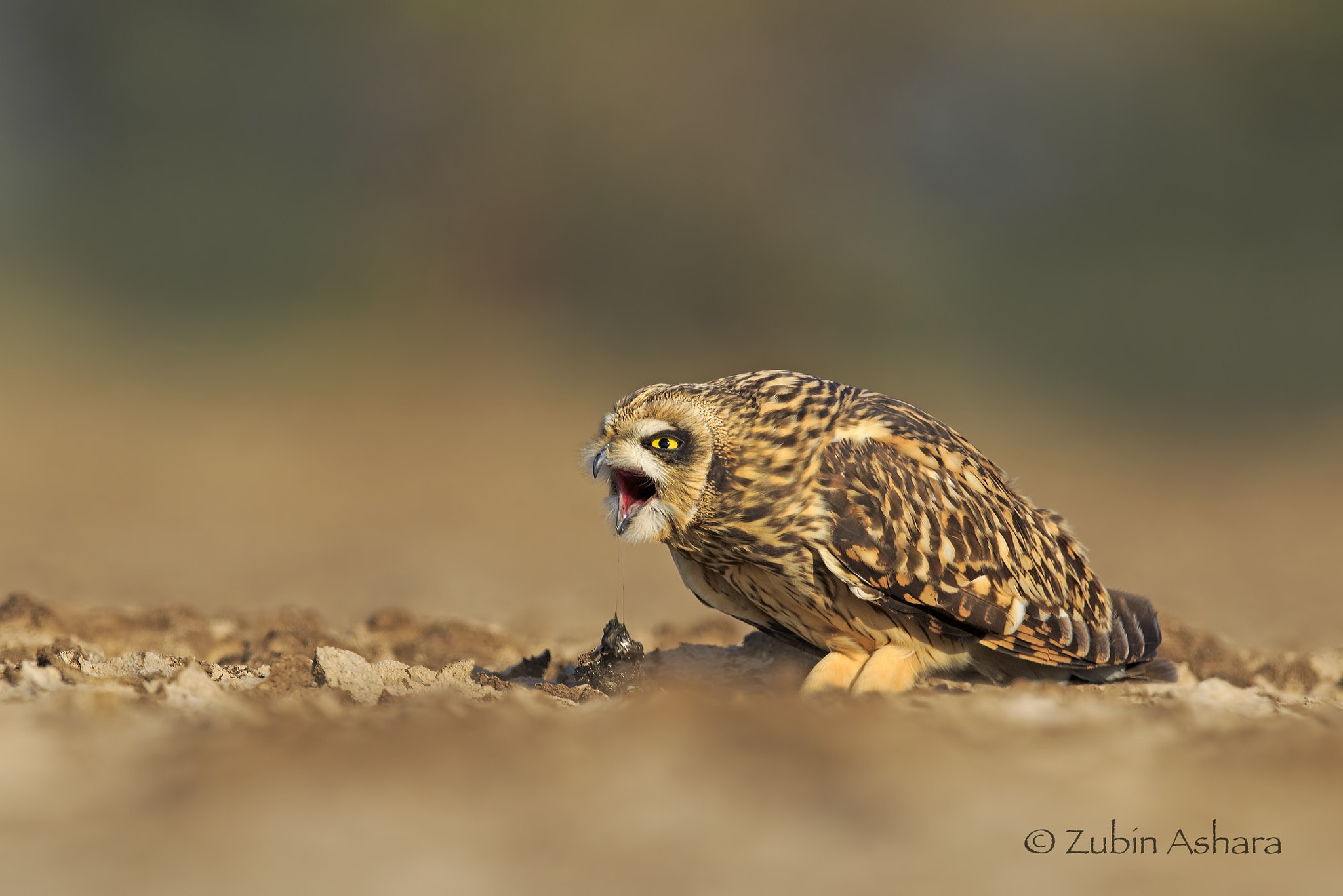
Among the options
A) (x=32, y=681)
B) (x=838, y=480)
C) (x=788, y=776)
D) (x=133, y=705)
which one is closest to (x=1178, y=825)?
(x=788, y=776)

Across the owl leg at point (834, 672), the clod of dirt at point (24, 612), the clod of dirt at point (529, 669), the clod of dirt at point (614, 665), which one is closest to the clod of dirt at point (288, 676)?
the clod of dirt at point (529, 669)

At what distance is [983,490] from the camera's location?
4.74 meters

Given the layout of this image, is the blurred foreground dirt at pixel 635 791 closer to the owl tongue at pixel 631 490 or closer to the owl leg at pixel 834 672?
the owl leg at pixel 834 672

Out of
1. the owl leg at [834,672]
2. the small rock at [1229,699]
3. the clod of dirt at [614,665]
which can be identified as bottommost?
the clod of dirt at [614,665]

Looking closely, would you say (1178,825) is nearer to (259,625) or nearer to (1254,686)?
(1254,686)

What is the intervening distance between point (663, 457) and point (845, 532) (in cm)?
74

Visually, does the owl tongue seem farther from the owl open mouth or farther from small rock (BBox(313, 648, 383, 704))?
small rock (BBox(313, 648, 383, 704))

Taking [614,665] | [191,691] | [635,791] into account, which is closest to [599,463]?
[614,665]

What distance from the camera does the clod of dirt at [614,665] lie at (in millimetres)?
4719

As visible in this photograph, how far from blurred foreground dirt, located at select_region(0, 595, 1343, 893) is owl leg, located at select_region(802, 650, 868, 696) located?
0.48 m

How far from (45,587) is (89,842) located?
615cm

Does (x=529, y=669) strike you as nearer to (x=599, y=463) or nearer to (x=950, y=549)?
(x=599, y=463)

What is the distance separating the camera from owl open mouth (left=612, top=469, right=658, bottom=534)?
4375 mm

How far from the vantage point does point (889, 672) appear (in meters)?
4.42
